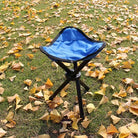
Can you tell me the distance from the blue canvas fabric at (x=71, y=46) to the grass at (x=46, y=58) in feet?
2.23

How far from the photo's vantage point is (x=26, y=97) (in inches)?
86.7

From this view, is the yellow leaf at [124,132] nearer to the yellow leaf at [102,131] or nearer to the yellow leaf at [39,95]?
the yellow leaf at [102,131]

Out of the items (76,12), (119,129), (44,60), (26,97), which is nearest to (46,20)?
(76,12)

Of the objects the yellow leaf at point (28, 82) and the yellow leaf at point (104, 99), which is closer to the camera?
the yellow leaf at point (104, 99)

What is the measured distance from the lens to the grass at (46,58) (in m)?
1.86

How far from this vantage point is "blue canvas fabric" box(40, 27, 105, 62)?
1729 millimetres

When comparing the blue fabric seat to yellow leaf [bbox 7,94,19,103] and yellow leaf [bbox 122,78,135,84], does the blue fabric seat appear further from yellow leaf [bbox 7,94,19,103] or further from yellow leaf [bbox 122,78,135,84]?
yellow leaf [bbox 122,78,135,84]

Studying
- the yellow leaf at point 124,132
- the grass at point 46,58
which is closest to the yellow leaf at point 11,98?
the grass at point 46,58

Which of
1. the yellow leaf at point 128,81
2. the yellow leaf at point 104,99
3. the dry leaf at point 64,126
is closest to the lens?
the dry leaf at point 64,126

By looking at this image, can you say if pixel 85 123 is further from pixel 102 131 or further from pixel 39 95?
pixel 39 95

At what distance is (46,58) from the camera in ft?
9.60

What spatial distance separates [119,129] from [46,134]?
0.82 metres

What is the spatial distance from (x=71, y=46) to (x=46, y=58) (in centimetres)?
110

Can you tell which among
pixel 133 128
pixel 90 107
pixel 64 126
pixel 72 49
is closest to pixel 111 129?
pixel 133 128
